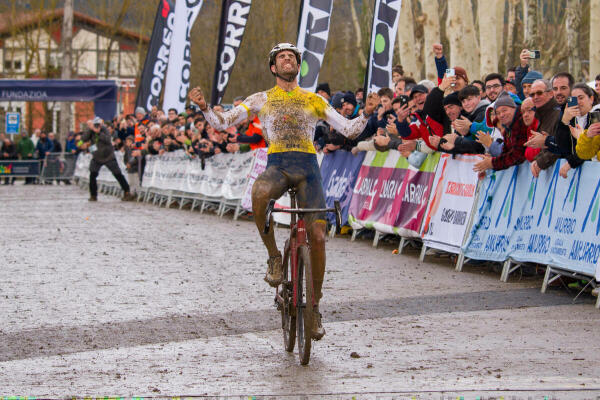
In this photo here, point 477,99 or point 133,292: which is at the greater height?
point 477,99

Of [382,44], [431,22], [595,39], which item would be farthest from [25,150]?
[382,44]

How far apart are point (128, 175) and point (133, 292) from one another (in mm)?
20519

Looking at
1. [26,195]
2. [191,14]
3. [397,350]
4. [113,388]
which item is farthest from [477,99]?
[26,195]

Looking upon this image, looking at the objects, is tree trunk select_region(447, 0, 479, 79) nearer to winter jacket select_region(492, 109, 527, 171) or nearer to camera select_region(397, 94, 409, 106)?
camera select_region(397, 94, 409, 106)

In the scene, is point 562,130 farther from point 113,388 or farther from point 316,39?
point 316,39

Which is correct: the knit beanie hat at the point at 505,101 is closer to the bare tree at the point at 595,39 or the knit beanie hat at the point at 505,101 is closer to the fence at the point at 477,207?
the fence at the point at 477,207

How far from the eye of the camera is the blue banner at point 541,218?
10.2m

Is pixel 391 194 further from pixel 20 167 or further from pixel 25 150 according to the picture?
pixel 25 150

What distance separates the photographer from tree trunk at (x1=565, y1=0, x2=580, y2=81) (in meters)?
28.9

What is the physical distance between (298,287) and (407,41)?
24745 millimetres

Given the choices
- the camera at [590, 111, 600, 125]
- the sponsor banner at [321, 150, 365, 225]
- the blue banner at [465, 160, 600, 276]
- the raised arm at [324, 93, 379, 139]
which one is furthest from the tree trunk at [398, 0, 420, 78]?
the raised arm at [324, 93, 379, 139]

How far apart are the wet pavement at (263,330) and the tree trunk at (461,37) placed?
13125mm

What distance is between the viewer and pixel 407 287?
11.2 meters

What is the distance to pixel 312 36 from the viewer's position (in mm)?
19328
